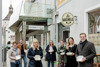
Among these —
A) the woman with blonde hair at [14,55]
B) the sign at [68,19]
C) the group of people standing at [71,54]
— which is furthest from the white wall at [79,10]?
the woman with blonde hair at [14,55]

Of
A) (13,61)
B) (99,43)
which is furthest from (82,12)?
(13,61)

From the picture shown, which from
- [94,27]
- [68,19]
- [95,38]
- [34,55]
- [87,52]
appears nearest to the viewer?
[87,52]

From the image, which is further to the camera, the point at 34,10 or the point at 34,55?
the point at 34,10

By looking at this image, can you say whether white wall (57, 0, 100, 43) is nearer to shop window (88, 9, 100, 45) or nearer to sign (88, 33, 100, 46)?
shop window (88, 9, 100, 45)

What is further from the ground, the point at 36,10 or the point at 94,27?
the point at 36,10

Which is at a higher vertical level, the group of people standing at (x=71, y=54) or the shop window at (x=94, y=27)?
the shop window at (x=94, y=27)

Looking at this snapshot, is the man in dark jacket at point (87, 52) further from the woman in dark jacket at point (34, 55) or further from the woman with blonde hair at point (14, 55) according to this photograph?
the woman with blonde hair at point (14, 55)

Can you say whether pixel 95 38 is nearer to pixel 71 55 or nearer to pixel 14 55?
pixel 71 55

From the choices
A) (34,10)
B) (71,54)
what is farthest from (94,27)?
A: (34,10)

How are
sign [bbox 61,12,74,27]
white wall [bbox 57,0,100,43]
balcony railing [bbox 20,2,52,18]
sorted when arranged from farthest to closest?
balcony railing [bbox 20,2,52,18], sign [bbox 61,12,74,27], white wall [bbox 57,0,100,43]

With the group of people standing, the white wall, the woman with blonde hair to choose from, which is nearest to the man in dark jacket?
the group of people standing

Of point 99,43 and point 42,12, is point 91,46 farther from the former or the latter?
point 42,12

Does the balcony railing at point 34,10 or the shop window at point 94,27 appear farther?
the balcony railing at point 34,10

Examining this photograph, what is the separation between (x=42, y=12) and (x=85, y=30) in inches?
294
